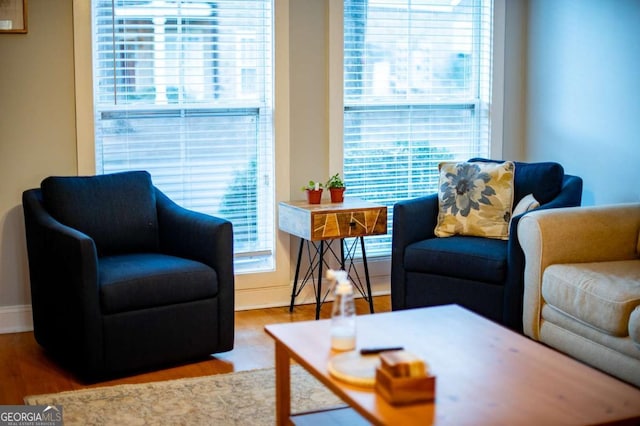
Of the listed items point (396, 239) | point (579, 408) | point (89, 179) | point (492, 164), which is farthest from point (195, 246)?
point (579, 408)

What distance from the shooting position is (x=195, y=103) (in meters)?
4.72

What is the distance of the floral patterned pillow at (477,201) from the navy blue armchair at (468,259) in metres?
0.05

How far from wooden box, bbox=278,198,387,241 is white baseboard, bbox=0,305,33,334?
1430 mm

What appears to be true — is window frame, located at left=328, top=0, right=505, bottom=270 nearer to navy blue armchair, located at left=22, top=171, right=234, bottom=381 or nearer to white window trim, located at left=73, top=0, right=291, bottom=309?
white window trim, located at left=73, top=0, right=291, bottom=309

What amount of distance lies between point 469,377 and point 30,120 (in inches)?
111

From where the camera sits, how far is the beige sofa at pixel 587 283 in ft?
10.9

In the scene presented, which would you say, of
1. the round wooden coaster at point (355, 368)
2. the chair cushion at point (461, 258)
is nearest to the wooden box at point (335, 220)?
the chair cushion at point (461, 258)

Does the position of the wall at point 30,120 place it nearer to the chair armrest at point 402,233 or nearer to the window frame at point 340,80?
the window frame at point 340,80

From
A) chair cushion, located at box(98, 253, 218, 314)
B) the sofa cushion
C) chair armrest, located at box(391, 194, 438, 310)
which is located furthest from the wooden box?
the sofa cushion

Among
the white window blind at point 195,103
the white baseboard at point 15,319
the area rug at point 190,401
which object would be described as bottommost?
the area rug at point 190,401

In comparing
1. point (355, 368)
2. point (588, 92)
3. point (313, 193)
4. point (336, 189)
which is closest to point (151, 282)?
point (313, 193)

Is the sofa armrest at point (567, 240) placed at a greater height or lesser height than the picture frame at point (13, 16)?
lesser

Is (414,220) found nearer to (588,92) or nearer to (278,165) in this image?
(278,165)

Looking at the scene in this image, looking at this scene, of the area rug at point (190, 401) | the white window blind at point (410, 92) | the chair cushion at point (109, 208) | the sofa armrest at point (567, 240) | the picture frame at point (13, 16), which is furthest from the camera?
the white window blind at point (410, 92)
